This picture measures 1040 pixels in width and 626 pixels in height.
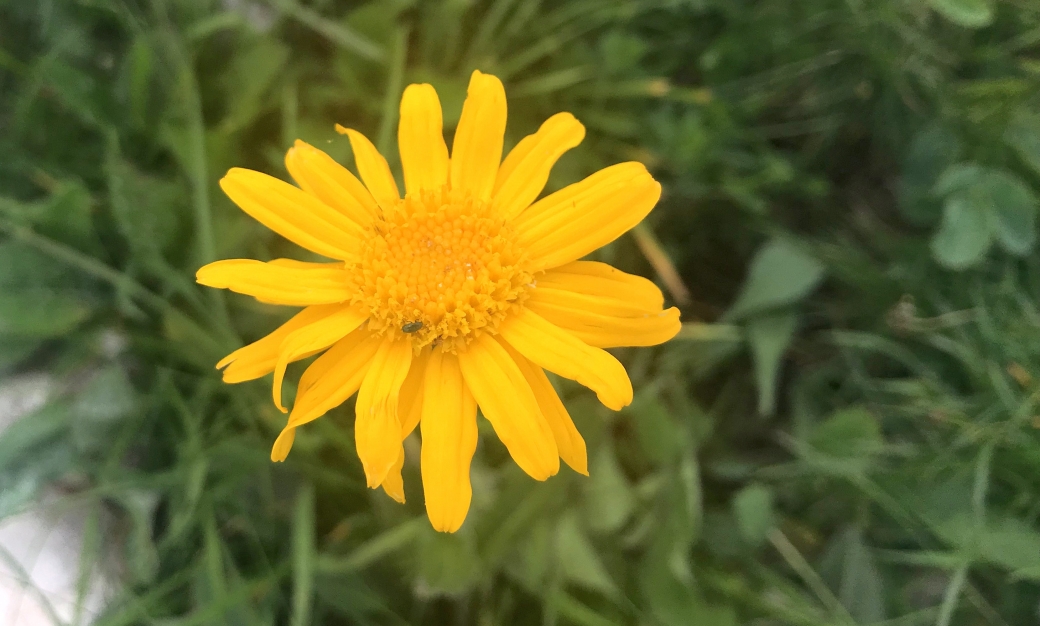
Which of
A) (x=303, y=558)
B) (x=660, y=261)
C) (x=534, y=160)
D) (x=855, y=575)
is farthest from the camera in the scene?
(x=660, y=261)

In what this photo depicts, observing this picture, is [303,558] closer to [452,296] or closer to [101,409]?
[101,409]

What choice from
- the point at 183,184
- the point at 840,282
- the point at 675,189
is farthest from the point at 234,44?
the point at 840,282

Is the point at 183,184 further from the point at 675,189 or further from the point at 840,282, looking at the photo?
the point at 840,282

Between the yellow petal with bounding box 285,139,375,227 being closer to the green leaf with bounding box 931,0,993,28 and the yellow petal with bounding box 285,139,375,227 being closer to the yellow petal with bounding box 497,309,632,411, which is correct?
the yellow petal with bounding box 497,309,632,411

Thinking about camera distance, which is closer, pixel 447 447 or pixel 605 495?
pixel 447 447

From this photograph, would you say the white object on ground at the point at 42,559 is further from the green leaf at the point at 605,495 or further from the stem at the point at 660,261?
the stem at the point at 660,261

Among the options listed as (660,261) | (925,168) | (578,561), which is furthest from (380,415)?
(925,168)

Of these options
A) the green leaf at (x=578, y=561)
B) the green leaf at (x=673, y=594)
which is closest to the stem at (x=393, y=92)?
the green leaf at (x=578, y=561)

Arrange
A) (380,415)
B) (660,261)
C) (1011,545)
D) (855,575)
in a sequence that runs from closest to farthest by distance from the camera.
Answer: (380,415) → (1011,545) → (855,575) → (660,261)
